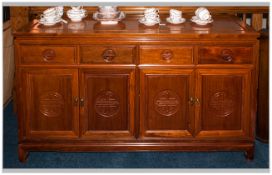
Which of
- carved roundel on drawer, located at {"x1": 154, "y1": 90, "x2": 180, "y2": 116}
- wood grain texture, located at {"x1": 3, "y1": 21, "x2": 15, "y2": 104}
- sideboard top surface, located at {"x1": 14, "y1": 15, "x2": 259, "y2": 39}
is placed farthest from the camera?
wood grain texture, located at {"x1": 3, "y1": 21, "x2": 15, "y2": 104}

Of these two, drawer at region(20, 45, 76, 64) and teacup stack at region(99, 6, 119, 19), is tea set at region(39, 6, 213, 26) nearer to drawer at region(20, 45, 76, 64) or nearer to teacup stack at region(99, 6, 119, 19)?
teacup stack at region(99, 6, 119, 19)

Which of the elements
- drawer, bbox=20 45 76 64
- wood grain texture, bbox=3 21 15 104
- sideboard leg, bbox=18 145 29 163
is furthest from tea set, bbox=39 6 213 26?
wood grain texture, bbox=3 21 15 104

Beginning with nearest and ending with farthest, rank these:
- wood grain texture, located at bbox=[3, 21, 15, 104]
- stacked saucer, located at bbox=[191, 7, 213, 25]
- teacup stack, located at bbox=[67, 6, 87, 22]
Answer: stacked saucer, located at bbox=[191, 7, 213, 25]
teacup stack, located at bbox=[67, 6, 87, 22]
wood grain texture, located at bbox=[3, 21, 15, 104]

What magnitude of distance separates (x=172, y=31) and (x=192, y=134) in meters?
0.57

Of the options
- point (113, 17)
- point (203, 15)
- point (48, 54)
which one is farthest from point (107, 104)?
point (203, 15)

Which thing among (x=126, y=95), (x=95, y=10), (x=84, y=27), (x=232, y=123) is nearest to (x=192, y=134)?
(x=232, y=123)

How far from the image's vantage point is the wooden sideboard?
97.8 inches

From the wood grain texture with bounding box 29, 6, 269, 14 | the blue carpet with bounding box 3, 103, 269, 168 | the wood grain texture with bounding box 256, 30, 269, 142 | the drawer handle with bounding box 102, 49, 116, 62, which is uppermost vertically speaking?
the wood grain texture with bounding box 29, 6, 269, 14

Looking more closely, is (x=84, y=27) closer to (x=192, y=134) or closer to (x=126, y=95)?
(x=126, y=95)

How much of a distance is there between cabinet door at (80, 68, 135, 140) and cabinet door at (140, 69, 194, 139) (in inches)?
2.8

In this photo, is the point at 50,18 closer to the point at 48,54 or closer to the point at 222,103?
the point at 48,54

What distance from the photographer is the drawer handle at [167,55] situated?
97.9 inches

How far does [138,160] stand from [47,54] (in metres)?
0.79

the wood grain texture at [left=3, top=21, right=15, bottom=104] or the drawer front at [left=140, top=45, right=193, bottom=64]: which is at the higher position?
the drawer front at [left=140, top=45, right=193, bottom=64]
